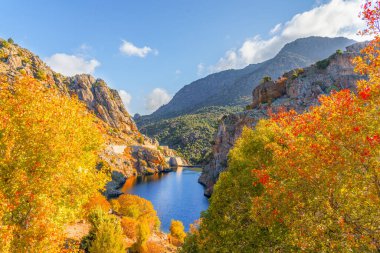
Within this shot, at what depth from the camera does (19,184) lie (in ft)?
56.7

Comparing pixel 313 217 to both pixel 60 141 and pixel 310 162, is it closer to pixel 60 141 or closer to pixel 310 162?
pixel 310 162

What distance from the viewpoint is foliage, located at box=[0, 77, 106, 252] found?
52.7 feet

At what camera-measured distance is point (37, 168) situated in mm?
18875

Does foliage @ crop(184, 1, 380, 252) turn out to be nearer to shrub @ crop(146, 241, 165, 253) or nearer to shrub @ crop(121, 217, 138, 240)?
shrub @ crop(146, 241, 165, 253)

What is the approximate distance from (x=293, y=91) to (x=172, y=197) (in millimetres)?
62931

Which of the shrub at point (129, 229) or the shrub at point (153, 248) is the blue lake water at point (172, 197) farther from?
the shrub at point (153, 248)

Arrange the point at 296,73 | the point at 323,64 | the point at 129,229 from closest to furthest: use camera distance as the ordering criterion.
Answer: the point at 129,229 → the point at 323,64 → the point at 296,73

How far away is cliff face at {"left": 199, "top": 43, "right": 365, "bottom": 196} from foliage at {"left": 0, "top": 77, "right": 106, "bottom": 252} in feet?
236

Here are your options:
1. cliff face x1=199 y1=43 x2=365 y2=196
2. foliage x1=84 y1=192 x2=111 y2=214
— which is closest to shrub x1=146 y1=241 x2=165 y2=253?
foliage x1=84 y1=192 x2=111 y2=214

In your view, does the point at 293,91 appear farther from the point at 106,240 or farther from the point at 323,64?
the point at 106,240

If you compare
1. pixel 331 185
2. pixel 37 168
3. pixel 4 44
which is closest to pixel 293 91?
pixel 331 185

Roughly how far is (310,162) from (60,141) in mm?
17233

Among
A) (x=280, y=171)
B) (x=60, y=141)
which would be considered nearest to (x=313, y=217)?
(x=280, y=171)

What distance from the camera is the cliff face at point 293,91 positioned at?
89125 millimetres
